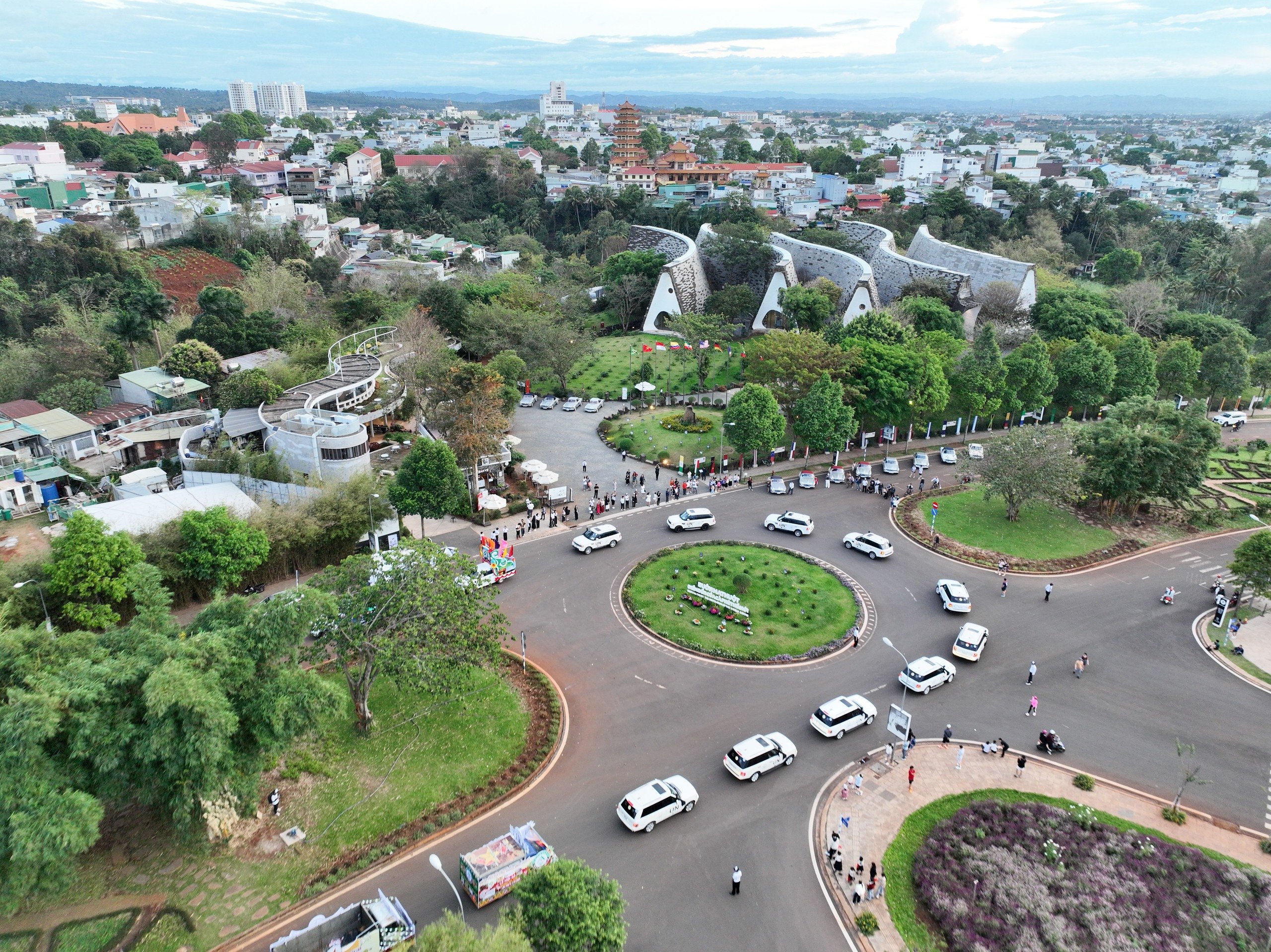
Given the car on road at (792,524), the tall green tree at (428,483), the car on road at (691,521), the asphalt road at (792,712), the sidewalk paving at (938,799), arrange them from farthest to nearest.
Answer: the car on road at (691,521), the car on road at (792,524), the tall green tree at (428,483), the sidewalk paving at (938,799), the asphalt road at (792,712)

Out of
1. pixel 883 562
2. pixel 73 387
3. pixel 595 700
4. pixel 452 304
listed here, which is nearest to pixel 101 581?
pixel 595 700

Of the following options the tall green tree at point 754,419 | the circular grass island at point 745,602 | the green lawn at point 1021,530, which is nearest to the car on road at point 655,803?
the circular grass island at point 745,602

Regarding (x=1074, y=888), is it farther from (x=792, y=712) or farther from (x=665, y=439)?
(x=665, y=439)

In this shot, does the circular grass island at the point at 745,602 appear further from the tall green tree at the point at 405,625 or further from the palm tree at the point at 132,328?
the palm tree at the point at 132,328

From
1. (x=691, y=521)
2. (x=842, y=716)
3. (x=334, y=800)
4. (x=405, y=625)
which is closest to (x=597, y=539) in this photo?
(x=691, y=521)

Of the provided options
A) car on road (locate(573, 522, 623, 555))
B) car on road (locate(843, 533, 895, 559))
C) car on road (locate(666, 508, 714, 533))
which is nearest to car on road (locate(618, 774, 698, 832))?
car on road (locate(573, 522, 623, 555))

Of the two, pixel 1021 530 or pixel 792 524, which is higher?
pixel 792 524
